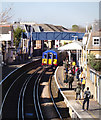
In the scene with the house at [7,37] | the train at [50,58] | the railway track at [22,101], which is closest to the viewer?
the railway track at [22,101]

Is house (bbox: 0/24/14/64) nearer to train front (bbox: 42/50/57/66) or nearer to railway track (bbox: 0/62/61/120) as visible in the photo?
train front (bbox: 42/50/57/66)

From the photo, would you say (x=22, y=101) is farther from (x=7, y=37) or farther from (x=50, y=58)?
(x=7, y=37)

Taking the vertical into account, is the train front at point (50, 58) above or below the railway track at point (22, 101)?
above

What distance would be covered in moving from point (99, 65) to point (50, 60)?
66.3ft

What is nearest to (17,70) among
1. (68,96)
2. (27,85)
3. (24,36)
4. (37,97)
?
(27,85)

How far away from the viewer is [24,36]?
61125mm

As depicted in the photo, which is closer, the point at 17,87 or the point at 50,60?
the point at 17,87

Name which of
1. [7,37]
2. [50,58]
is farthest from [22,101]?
[7,37]

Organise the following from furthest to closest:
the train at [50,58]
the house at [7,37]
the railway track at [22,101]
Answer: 1. the house at [7,37]
2. the train at [50,58]
3. the railway track at [22,101]

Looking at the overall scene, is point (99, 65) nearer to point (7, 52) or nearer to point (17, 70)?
point (17, 70)

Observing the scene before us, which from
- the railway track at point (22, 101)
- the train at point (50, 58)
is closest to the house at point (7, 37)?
the train at point (50, 58)

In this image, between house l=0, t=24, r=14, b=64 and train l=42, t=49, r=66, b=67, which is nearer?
train l=42, t=49, r=66, b=67

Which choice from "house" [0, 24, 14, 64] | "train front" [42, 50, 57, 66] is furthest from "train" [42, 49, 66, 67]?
"house" [0, 24, 14, 64]

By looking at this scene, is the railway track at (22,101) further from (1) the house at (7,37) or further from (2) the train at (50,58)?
(1) the house at (7,37)
